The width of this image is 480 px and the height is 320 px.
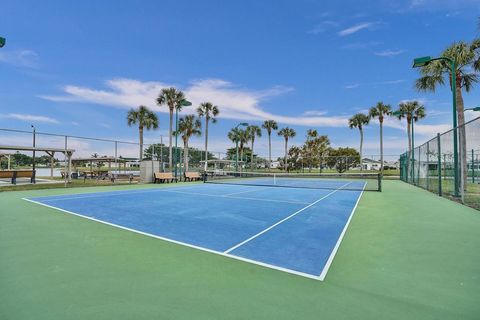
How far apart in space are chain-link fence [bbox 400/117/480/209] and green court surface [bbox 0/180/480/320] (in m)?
6.17

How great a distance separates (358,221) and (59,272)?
626 cm

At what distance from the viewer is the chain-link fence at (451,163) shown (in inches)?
403

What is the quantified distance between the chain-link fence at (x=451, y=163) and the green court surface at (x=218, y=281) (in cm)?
617

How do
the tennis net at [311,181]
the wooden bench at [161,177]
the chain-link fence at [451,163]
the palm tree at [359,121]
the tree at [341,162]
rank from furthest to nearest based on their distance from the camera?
1. the palm tree at [359,121]
2. the tree at [341,162]
3. the wooden bench at [161,177]
4. the tennis net at [311,181]
5. the chain-link fence at [451,163]

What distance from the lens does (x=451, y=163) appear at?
13672 mm

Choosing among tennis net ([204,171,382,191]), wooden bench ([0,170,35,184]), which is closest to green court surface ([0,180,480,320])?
tennis net ([204,171,382,191])

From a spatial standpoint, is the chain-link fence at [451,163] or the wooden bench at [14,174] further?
the wooden bench at [14,174]

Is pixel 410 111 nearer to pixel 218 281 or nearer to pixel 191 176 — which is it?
pixel 191 176

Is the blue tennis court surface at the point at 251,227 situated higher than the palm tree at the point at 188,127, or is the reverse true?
the palm tree at the point at 188,127

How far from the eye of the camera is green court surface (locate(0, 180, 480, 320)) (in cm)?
265

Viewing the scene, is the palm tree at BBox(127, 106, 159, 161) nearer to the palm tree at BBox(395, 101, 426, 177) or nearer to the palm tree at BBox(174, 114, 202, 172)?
the palm tree at BBox(174, 114, 202, 172)

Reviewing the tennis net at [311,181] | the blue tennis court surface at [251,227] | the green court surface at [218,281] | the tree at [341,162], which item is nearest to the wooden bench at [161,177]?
the tennis net at [311,181]

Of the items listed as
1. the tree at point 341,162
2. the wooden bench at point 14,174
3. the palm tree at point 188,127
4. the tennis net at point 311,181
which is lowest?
the tennis net at point 311,181

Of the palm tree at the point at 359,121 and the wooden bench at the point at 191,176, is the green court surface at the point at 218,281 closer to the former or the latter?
the wooden bench at the point at 191,176
